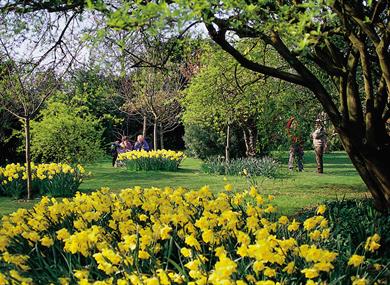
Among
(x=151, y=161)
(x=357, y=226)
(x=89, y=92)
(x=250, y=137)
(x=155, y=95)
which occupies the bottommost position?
(x=357, y=226)

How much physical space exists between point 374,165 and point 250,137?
13.7m

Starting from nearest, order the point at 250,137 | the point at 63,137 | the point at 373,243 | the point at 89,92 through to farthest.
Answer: the point at 373,243
the point at 63,137
the point at 89,92
the point at 250,137

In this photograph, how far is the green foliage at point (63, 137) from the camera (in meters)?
14.5

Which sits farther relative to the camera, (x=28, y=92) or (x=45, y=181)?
(x=28, y=92)

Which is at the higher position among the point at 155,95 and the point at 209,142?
the point at 155,95

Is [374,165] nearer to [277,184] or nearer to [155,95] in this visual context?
[277,184]

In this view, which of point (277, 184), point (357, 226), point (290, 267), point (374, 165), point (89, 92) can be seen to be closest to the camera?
point (290, 267)

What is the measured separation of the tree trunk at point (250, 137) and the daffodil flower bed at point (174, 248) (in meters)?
14.2

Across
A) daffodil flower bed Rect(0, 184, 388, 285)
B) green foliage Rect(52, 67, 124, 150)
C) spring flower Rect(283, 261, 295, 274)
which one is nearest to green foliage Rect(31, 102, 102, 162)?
green foliage Rect(52, 67, 124, 150)

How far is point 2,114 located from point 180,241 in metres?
16.8

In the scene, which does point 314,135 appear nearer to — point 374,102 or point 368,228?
point 374,102

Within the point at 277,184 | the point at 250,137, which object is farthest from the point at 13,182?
the point at 250,137

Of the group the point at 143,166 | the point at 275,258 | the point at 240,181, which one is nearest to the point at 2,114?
the point at 143,166

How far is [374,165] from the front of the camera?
6137mm
